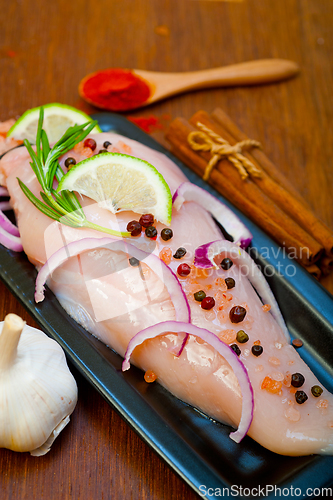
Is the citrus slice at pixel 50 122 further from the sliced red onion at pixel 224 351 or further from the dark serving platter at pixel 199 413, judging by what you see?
the sliced red onion at pixel 224 351

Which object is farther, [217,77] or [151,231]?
[217,77]

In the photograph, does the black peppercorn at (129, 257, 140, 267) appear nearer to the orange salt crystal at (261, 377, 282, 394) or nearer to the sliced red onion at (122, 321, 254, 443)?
the sliced red onion at (122, 321, 254, 443)

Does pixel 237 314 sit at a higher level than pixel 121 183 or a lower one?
lower

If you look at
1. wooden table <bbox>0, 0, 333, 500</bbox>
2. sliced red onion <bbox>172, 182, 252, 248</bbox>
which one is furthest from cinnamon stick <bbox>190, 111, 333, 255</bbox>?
sliced red onion <bbox>172, 182, 252, 248</bbox>

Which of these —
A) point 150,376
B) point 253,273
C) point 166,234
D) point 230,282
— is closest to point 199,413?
point 150,376

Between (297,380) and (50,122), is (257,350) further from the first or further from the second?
(50,122)

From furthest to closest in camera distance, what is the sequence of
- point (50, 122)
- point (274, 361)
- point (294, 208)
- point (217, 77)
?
1. point (217, 77)
2. point (294, 208)
3. point (50, 122)
4. point (274, 361)

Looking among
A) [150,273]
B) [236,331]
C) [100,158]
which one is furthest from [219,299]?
[100,158]

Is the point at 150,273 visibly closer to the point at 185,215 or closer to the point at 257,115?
the point at 185,215
